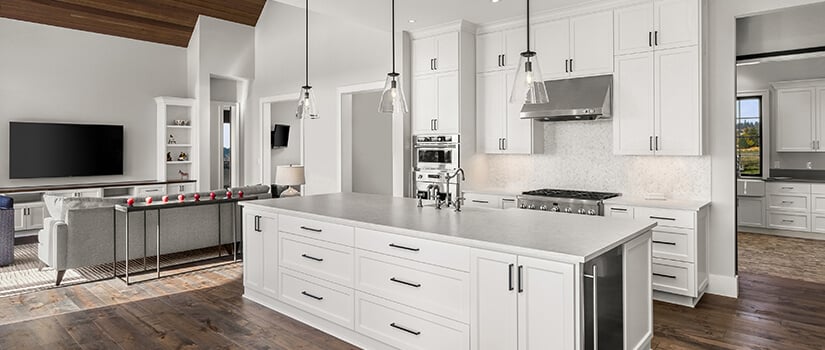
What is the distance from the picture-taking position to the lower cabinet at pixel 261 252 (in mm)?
3854

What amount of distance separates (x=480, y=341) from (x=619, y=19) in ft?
11.7

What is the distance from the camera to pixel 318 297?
3.44 meters

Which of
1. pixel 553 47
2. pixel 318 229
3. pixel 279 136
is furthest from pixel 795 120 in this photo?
pixel 279 136

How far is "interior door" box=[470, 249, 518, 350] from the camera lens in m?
2.36

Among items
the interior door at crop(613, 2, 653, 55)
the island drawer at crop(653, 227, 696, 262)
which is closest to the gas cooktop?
the island drawer at crop(653, 227, 696, 262)

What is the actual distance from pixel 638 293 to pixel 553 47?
3.10m

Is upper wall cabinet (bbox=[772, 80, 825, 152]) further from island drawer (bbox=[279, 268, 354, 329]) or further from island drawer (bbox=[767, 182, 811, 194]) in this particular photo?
island drawer (bbox=[279, 268, 354, 329])

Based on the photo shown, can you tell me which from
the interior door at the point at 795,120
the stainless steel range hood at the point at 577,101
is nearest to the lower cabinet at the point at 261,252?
the stainless steel range hood at the point at 577,101

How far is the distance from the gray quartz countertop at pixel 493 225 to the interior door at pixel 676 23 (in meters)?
2.19

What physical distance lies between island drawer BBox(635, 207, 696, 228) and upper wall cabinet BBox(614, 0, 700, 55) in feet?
4.82

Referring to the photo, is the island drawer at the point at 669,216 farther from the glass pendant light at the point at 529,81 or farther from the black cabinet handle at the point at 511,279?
the black cabinet handle at the point at 511,279

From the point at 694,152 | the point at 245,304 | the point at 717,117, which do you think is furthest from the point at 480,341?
the point at 717,117

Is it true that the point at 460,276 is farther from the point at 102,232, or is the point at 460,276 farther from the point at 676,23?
the point at 102,232

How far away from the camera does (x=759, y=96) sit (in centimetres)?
746
